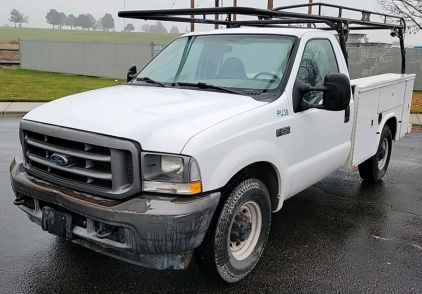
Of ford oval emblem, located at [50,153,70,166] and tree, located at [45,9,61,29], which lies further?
tree, located at [45,9,61,29]

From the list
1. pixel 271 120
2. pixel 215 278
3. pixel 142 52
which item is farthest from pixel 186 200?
pixel 142 52

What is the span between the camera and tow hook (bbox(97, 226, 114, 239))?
10.1ft

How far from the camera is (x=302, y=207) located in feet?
18.3

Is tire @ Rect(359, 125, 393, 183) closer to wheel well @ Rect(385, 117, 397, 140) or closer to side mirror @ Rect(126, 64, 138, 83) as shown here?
wheel well @ Rect(385, 117, 397, 140)

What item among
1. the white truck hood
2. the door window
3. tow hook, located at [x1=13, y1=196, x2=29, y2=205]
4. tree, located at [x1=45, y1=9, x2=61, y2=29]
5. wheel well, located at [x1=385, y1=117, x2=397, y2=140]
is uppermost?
tree, located at [x1=45, y1=9, x2=61, y2=29]

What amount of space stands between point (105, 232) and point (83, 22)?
293 feet

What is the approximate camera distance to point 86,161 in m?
3.19

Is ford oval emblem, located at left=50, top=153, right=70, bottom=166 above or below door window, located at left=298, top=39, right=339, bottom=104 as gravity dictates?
below

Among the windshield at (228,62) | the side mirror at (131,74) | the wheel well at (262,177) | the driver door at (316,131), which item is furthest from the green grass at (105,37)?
the wheel well at (262,177)

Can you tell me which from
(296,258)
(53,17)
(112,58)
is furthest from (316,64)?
(53,17)

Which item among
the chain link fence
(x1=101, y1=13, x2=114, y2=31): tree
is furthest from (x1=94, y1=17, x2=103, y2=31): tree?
the chain link fence

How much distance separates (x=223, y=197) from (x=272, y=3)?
1784cm

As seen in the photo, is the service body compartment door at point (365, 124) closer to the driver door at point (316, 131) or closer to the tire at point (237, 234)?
the driver door at point (316, 131)

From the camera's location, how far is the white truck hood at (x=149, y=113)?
3057mm
